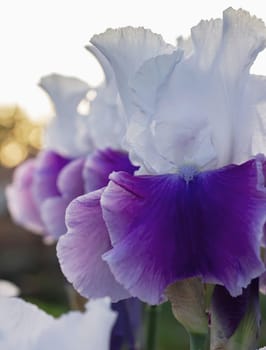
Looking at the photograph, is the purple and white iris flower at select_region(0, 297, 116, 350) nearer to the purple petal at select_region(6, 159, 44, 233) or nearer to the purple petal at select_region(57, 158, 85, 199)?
the purple petal at select_region(57, 158, 85, 199)

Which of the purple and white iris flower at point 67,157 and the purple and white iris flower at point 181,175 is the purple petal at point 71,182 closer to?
the purple and white iris flower at point 67,157

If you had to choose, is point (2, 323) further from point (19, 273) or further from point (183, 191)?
point (19, 273)

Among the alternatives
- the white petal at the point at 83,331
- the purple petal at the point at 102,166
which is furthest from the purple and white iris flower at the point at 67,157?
the white petal at the point at 83,331

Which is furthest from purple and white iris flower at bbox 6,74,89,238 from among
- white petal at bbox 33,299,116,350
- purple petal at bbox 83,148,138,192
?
white petal at bbox 33,299,116,350

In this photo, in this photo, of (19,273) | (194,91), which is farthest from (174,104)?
(19,273)

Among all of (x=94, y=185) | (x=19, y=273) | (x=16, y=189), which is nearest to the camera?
(x=94, y=185)

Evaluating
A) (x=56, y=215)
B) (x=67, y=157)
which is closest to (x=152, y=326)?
(x=56, y=215)
